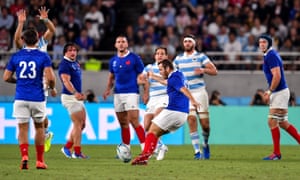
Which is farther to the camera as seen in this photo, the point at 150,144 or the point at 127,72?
the point at 127,72

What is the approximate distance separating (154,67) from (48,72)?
5504 millimetres

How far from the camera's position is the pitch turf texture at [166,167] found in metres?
13.8

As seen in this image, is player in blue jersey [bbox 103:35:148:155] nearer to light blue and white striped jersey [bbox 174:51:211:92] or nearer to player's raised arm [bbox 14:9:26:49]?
light blue and white striped jersey [bbox 174:51:211:92]

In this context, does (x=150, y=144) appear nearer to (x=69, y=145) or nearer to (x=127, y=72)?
(x=127, y=72)

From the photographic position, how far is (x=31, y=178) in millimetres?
13281

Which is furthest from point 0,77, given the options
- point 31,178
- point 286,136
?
point 31,178

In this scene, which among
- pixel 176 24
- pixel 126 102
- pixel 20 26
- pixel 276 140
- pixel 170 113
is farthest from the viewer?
pixel 176 24

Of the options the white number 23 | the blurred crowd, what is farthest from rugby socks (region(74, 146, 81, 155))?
the blurred crowd

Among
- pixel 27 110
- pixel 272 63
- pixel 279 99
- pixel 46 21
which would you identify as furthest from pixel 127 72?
pixel 27 110

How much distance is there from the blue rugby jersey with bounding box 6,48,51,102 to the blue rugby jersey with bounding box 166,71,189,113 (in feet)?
7.98

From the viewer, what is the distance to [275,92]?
18375mm

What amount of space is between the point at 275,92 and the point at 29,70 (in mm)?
5590

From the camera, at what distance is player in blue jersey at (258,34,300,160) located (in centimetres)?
1812

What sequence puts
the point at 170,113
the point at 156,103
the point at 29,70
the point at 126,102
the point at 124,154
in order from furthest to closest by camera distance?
the point at 156,103, the point at 126,102, the point at 124,154, the point at 170,113, the point at 29,70
